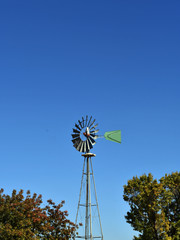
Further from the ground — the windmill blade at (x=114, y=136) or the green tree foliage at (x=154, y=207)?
the windmill blade at (x=114, y=136)

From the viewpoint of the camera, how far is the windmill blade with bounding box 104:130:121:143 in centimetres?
3722

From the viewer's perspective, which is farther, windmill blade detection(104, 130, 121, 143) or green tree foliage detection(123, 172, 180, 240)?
windmill blade detection(104, 130, 121, 143)

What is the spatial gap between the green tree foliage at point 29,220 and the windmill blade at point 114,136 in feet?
28.7

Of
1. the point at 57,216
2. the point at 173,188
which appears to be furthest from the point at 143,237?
the point at 57,216

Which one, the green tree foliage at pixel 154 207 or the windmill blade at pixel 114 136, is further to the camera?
the windmill blade at pixel 114 136

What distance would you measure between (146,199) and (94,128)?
10.6 metres

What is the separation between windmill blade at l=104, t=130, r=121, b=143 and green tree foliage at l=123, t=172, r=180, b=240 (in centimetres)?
468

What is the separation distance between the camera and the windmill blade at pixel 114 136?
37.2 metres

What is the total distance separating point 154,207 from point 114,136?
8894mm

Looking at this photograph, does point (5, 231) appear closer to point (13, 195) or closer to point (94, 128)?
point (13, 195)

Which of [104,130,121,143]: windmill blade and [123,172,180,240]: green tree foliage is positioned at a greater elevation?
[104,130,121,143]: windmill blade

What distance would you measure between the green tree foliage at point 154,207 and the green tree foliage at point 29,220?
667 centimetres

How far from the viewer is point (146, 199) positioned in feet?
108

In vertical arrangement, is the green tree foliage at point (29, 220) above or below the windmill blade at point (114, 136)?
below
